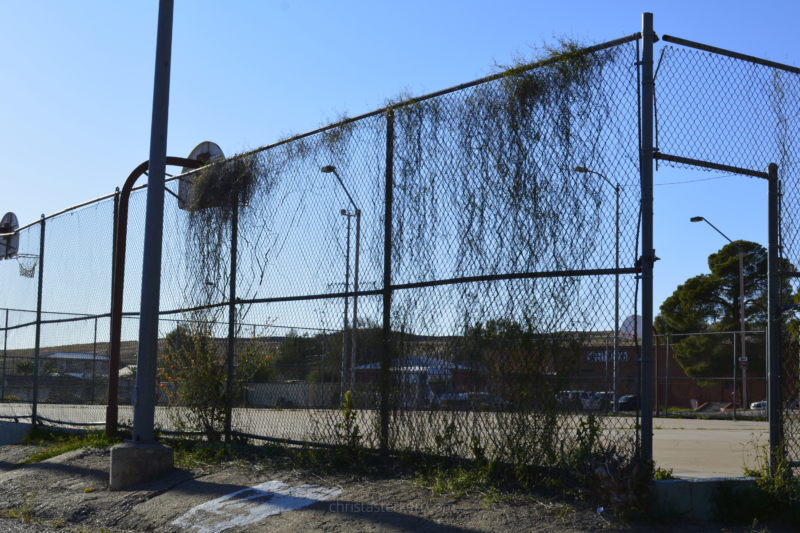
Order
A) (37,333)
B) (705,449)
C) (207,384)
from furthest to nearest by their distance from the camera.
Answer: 1. (37,333)
2. (705,449)
3. (207,384)

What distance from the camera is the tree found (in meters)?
37.5

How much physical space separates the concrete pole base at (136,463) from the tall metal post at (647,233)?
501 cm

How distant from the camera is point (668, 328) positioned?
46.0 metres

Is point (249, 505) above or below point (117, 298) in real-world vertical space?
below

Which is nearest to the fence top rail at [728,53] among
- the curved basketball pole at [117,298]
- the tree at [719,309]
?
the curved basketball pole at [117,298]

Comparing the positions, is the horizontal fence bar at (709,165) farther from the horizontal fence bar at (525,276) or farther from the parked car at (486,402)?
the parked car at (486,402)

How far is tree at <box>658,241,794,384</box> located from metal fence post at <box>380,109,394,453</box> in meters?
32.9

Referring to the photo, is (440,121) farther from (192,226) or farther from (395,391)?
(192,226)

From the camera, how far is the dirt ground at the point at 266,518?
16.7 ft

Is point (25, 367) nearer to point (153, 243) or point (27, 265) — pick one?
point (27, 265)

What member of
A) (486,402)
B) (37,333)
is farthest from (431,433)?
(37,333)

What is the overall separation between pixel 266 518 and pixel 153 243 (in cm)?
356

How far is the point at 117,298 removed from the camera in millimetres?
9938

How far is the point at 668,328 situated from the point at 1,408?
134ft
